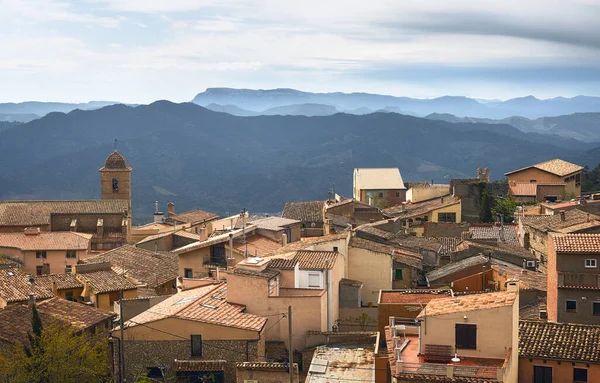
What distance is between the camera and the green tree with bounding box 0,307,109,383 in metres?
24.2

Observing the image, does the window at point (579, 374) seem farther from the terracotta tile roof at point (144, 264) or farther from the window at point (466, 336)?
the terracotta tile roof at point (144, 264)

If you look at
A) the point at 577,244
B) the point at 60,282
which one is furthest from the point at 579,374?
the point at 60,282

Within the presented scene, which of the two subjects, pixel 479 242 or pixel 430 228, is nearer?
pixel 479 242

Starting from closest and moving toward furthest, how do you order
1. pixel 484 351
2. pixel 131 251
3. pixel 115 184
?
pixel 484 351 < pixel 131 251 < pixel 115 184

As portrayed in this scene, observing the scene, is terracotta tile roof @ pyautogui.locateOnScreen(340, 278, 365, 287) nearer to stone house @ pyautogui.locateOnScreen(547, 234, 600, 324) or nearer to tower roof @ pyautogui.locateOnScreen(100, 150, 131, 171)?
stone house @ pyautogui.locateOnScreen(547, 234, 600, 324)

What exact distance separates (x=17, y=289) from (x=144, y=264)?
12.2m

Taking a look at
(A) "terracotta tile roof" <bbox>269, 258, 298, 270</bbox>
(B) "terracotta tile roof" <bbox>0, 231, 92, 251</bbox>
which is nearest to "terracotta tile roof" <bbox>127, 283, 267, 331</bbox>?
(A) "terracotta tile roof" <bbox>269, 258, 298, 270</bbox>

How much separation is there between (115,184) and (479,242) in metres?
43.6

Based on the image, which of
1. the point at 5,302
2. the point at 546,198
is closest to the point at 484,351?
the point at 5,302

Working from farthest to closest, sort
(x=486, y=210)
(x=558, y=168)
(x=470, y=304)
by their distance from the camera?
(x=558, y=168), (x=486, y=210), (x=470, y=304)

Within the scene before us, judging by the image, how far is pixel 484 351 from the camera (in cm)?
1959

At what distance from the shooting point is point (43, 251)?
174 ft

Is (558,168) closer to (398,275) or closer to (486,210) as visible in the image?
(486,210)

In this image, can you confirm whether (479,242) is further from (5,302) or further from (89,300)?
(5,302)
